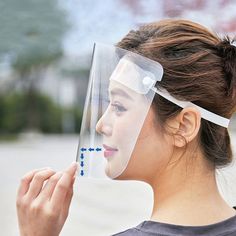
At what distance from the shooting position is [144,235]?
1.29 metres

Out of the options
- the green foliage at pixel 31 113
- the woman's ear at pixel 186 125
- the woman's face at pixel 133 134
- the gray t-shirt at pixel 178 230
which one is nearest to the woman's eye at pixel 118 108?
the woman's face at pixel 133 134

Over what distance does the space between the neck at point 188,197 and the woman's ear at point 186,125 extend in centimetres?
6

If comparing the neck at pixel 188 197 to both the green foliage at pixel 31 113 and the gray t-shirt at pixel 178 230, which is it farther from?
the green foliage at pixel 31 113

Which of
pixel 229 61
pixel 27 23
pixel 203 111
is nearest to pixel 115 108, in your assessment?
pixel 203 111

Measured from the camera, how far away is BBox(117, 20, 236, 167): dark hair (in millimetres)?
1410

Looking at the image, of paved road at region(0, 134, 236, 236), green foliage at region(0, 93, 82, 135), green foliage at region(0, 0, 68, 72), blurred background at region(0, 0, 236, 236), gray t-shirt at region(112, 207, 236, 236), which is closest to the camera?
gray t-shirt at region(112, 207, 236, 236)

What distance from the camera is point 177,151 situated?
142cm

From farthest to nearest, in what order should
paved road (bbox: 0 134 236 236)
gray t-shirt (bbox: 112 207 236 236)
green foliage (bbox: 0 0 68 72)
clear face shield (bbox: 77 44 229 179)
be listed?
green foliage (bbox: 0 0 68 72)
paved road (bbox: 0 134 236 236)
clear face shield (bbox: 77 44 229 179)
gray t-shirt (bbox: 112 207 236 236)

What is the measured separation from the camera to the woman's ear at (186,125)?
1.40 meters

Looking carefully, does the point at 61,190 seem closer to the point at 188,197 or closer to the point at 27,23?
the point at 188,197

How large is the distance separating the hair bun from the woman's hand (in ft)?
1.46

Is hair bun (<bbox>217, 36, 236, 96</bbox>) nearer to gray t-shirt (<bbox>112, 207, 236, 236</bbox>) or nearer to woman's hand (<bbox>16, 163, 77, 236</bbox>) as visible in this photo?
gray t-shirt (<bbox>112, 207, 236, 236</bbox>)

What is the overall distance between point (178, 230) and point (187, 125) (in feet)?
0.82

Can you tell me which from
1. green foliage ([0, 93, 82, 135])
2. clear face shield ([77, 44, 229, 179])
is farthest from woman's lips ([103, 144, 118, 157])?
green foliage ([0, 93, 82, 135])
